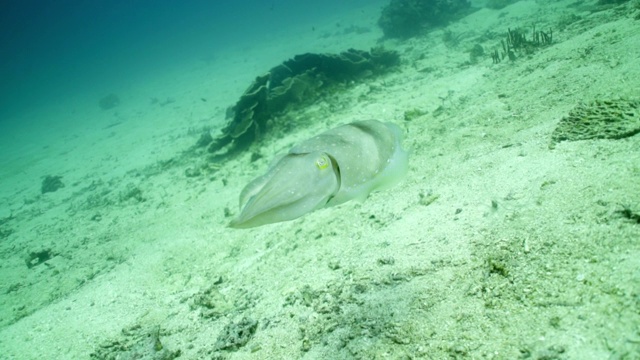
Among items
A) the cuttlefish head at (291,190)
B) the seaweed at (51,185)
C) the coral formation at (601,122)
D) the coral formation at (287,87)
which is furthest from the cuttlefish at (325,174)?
the seaweed at (51,185)

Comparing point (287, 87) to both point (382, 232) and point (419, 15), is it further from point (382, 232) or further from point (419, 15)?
point (419, 15)

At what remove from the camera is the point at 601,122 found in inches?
142

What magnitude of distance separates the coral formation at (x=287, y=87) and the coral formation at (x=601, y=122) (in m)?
7.60

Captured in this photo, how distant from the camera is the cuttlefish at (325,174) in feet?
4.45

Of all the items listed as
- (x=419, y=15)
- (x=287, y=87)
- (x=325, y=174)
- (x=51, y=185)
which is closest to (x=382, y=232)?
(x=325, y=174)

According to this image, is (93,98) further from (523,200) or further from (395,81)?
(523,200)

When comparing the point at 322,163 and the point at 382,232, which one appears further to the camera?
the point at 382,232

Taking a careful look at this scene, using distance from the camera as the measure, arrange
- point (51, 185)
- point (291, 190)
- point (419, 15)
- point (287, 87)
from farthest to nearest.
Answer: point (419, 15)
point (51, 185)
point (287, 87)
point (291, 190)

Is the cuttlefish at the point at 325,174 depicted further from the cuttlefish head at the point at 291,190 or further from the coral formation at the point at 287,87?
the coral formation at the point at 287,87

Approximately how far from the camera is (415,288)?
2.72 metres

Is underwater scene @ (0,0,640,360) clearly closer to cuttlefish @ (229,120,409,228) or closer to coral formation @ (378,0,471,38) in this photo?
cuttlefish @ (229,120,409,228)

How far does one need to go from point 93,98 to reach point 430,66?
1847 inches

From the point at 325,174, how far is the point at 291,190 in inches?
6.9

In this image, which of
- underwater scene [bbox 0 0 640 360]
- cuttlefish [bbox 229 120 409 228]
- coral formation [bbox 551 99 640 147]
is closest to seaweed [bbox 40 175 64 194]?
underwater scene [bbox 0 0 640 360]
